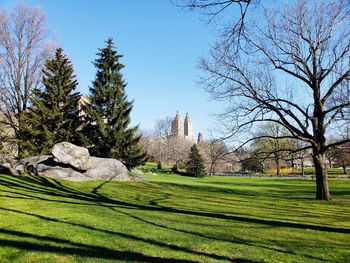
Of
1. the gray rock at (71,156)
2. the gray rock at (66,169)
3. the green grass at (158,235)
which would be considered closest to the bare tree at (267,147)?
the green grass at (158,235)

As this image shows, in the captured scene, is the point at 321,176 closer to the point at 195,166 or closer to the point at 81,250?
the point at 81,250

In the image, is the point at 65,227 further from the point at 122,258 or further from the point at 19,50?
the point at 19,50

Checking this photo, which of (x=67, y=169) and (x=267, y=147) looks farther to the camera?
(x=267, y=147)

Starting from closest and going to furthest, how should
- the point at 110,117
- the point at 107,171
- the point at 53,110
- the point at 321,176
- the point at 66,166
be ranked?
the point at 321,176
the point at 66,166
the point at 107,171
the point at 53,110
the point at 110,117

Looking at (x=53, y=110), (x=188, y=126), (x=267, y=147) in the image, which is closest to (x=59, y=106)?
(x=53, y=110)

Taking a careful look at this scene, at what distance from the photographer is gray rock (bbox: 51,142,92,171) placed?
18672 millimetres

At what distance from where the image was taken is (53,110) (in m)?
24.9

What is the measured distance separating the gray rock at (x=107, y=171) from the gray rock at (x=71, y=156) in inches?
30.1

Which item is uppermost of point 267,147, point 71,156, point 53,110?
point 53,110

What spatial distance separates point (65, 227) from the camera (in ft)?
21.7

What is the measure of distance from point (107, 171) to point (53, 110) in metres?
8.14

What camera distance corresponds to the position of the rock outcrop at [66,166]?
1786 centimetres

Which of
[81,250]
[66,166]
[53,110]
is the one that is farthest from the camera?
[53,110]

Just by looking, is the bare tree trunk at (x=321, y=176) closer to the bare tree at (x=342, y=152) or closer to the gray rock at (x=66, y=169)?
the bare tree at (x=342, y=152)
